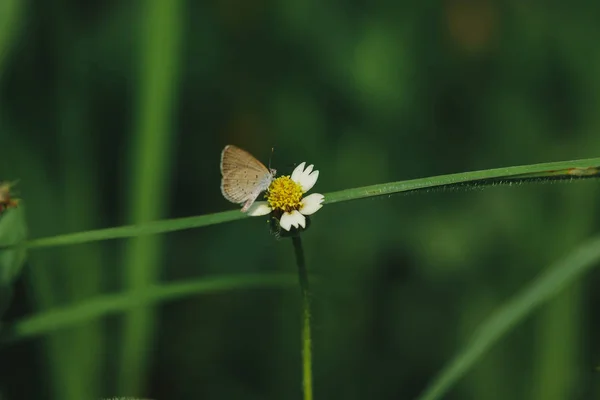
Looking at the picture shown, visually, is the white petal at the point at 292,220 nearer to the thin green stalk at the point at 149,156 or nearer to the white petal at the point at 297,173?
the white petal at the point at 297,173

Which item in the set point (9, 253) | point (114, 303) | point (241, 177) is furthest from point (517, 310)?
point (9, 253)

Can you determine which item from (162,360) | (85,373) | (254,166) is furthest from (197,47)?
(254,166)

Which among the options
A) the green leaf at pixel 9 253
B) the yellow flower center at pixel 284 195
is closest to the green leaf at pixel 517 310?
the yellow flower center at pixel 284 195

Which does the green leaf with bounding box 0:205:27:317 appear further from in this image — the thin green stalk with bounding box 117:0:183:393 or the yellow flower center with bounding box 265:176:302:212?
the thin green stalk with bounding box 117:0:183:393

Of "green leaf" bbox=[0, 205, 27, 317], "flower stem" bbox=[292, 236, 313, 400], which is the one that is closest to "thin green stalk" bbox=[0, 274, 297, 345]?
"green leaf" bbox=[0, 205, 27, 317]

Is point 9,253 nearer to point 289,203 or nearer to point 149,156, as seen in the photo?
point 289,203

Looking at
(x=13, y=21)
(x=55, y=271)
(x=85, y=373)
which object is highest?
(x=13, y=21)

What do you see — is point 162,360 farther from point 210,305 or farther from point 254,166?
point 254,166
